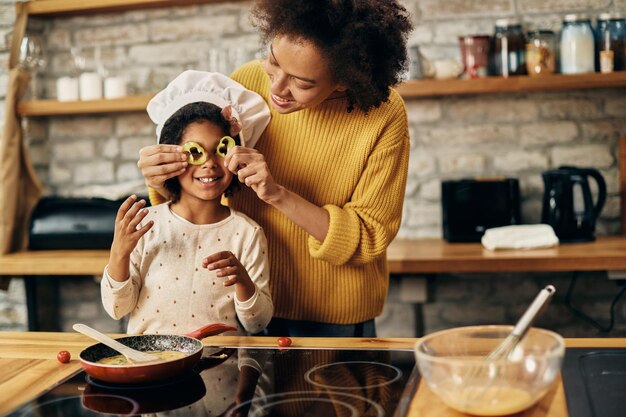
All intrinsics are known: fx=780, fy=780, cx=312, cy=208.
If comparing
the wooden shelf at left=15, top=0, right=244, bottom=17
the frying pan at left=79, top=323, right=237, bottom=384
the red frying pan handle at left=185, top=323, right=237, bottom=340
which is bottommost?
the red frying pan handle at left=185, top=323, right=237, bottom=340

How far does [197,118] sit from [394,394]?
38.6 inches

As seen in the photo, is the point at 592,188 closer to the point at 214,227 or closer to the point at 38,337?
the point at 214,227

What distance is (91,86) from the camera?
3750 millimetres

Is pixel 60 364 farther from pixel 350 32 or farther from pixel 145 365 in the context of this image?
pixel 350 32

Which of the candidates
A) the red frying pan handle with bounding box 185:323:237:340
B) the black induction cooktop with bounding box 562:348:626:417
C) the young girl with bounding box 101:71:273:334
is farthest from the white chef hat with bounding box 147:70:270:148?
the black induction cooktop with bounding box 562:348:626:417

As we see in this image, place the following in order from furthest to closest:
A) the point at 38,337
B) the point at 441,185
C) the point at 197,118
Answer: the point at 441,185
the point at 197,118
the point at 38,337

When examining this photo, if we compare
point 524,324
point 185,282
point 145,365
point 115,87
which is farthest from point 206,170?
point 115,87

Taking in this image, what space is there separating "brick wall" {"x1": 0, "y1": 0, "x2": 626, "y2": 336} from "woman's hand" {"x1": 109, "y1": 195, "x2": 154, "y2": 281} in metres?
1.84

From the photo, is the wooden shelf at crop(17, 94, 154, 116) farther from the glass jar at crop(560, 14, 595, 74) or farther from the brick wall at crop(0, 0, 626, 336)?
the glass jar at crop(560, 14, 595, 74)

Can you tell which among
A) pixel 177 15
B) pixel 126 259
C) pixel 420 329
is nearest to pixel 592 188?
pixel 420 329

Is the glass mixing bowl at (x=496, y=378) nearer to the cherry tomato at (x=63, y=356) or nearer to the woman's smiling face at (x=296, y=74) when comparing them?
the cherry tomato at (x=63, y=356)

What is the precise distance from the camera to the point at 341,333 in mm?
2078

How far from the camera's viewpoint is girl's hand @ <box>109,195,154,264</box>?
66.1 inches

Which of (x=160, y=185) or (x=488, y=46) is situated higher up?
(x=488, y=46)
